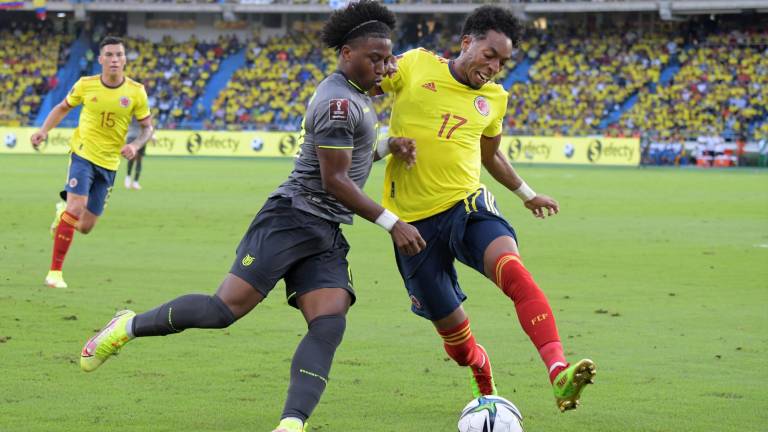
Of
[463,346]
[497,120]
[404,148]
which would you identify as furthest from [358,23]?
[463,346]

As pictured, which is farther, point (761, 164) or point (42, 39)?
point (42, 39)

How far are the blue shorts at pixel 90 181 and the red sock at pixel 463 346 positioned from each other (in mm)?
6902

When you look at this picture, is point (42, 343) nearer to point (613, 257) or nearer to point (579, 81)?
point (613, 257)

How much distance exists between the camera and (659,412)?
686 centimetres

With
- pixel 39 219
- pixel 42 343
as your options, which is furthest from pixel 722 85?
pixel 42 343

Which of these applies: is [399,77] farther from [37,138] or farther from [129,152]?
[37,138]

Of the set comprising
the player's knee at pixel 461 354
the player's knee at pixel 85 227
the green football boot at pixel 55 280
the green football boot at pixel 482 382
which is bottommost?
the green football boot at pixel 55 280

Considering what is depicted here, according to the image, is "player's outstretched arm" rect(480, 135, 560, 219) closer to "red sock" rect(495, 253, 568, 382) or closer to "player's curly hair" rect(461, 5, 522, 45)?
"player's curly hair" rect(461, 5, 522, 45)

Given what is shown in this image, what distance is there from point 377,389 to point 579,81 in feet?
164

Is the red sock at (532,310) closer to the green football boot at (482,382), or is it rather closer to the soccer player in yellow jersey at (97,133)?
the green football boot at (482,382)

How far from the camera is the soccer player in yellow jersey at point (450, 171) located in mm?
7023

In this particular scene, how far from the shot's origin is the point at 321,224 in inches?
248

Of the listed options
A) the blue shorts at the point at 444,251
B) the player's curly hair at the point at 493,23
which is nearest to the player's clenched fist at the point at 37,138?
the blue shorts at the point at 444,251

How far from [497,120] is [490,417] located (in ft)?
6.92
